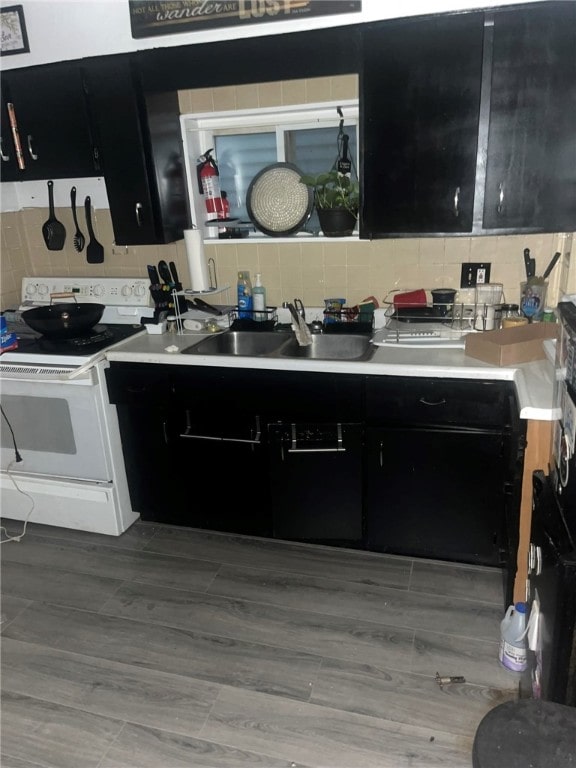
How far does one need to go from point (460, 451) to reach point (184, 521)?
133cm

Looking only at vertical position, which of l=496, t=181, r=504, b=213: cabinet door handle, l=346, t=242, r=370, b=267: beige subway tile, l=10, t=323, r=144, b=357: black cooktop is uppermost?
l=496, t=181, r=504, b=213: cabinet door handle

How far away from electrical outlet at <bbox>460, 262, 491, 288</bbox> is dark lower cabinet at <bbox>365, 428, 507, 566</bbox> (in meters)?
0.76

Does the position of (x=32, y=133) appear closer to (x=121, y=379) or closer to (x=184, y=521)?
(x=121, y=379)

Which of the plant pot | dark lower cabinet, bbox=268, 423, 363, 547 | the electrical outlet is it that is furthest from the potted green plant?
dark lower cabinet, bbox=268, 423, 363, 547

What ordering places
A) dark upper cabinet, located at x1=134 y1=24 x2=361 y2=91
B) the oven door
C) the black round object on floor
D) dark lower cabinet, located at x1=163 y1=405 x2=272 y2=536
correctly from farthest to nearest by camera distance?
the oven door → dark lower cabinet, located at x1=163 y1=405 x2=272 y2=536 → dark upper cabinet, located at x1=134 y1=24 x2=361 y2=91 → the black round object on floor

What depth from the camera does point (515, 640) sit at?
184 cm

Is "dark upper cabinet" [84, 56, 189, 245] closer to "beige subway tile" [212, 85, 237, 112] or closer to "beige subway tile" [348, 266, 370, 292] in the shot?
"beige subway tile" [212, 85, 237, 112]

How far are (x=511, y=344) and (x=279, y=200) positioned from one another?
1.30m

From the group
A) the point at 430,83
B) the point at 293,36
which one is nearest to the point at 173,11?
the point at 293,36

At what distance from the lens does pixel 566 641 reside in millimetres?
1200

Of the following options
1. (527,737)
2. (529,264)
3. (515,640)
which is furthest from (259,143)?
(527,737)

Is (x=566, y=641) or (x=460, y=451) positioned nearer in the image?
(x=566, y=641)

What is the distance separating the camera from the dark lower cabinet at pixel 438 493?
2186 mm

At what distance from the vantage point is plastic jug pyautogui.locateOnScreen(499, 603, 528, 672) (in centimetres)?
182
